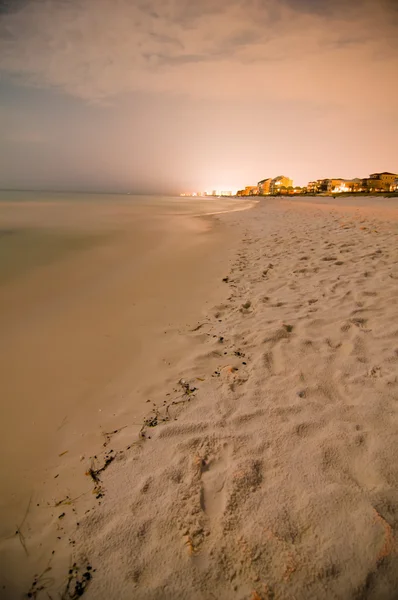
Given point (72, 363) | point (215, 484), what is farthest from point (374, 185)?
point (215, 484)

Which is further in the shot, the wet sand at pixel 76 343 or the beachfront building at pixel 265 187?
the beachfront building at pixel 265 187

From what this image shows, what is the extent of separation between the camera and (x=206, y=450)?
5.82 ft

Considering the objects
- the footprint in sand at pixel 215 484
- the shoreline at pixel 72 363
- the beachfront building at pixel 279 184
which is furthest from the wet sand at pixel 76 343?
the beachfront building at pixel 279 184

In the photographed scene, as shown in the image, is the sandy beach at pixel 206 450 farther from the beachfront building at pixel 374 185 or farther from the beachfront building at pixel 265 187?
the beachfront building at pixel 265 187

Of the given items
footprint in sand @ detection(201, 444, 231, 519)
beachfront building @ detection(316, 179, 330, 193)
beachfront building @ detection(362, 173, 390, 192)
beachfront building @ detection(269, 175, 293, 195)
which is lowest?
footprint in sand @ detection(201, 444, 231, 519)

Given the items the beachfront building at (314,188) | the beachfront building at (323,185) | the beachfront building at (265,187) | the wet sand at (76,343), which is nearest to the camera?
the wet sand at (76,343)

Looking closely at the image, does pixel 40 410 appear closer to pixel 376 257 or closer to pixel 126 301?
pixel 126 301

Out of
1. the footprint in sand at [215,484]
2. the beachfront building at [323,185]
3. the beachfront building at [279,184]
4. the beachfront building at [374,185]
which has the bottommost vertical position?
the footprint in sand at [215,484]

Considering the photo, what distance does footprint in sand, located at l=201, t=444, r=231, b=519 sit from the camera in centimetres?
145

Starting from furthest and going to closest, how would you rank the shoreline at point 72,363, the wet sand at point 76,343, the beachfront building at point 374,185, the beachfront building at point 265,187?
the beachfront building at point 265,187 → the beachfront building at point 374,185 → the wet sand at point 76,343 → the shoreline at point 72,363

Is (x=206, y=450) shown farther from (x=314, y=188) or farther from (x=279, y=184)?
(x=279, y=184)

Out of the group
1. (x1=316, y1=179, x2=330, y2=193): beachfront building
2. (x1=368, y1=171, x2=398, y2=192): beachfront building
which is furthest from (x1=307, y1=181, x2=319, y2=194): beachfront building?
(x1=368, y1=171, x2=398, y2=192): beachfront building

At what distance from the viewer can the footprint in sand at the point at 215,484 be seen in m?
1.45

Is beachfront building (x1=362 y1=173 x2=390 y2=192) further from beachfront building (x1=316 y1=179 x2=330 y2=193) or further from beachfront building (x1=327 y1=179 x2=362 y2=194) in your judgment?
beachfront building (x1=316 y1=179 x2=330 y2=193)
